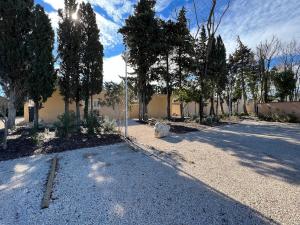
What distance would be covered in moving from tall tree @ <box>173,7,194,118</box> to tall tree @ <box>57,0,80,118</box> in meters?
8.01

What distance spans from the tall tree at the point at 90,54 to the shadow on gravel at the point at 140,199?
11809 millimetres

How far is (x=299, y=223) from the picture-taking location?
A: 2855mm

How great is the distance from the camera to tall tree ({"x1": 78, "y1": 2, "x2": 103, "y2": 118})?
1648cm

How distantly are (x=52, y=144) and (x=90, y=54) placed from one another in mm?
9795

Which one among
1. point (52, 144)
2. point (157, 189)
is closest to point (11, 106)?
point (52, 144)

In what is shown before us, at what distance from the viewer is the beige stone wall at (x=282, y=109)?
66.1 ft

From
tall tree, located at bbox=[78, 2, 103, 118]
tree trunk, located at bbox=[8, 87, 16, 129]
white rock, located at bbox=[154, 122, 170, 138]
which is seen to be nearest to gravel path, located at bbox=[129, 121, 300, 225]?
white rock, located at bbox=[154, 122, 170, 138]

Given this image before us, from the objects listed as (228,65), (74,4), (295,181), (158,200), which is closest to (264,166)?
(295,181)

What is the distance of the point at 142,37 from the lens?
16594 millimetres

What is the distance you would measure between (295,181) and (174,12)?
58.2 ft

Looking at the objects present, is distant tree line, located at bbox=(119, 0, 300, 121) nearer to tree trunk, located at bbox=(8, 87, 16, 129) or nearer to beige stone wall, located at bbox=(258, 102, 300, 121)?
beige stone wall, located at bbox=(258, 102, 300, 121)

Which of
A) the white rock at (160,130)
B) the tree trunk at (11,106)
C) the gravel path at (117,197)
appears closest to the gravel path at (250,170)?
the gravel path at (117,197)

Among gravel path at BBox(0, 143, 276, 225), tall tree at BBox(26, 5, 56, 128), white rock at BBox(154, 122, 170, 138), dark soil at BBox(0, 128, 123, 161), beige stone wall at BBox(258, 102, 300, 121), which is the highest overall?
tall tree at BBox(26, 5, 56, 128)

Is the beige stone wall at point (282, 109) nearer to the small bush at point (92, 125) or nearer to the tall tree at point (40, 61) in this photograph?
the small bush at point (92, 125)
